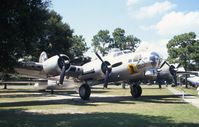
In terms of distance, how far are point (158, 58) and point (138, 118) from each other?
43.2 feet

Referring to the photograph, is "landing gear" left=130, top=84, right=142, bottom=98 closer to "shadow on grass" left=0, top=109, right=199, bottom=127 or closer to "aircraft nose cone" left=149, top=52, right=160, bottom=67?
"aircraft nose cone" left=149, top=52, right=160, bottom=67

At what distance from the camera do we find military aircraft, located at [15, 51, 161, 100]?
91.9 ft

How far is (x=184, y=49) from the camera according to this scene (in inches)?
3191

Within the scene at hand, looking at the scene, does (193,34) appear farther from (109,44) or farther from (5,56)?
(5,56)

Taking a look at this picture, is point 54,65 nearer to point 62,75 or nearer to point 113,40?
point 62,75

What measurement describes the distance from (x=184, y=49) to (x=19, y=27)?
227ft

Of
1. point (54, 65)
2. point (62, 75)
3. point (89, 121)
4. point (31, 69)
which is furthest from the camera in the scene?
point (31, 69)

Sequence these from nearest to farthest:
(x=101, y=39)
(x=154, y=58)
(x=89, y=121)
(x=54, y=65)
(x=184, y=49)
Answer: (x=89, y=121)
(x=54, y=65)
(x=154, y=58)
(x=184, y=49)
(x=101, y=39)

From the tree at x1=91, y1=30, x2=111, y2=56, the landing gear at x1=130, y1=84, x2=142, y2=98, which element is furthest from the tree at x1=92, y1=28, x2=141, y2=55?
the landing gear at x1=130, y1=84, x2=142, y2=98

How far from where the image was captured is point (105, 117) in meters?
17.0

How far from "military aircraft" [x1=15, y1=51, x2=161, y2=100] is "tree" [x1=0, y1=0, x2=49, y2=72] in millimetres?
9742

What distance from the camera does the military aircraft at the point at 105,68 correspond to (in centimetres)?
2802

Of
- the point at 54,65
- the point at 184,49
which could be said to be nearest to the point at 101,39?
the point at 184,49

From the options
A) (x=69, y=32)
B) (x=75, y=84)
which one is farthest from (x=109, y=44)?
(x=75, y=84)
